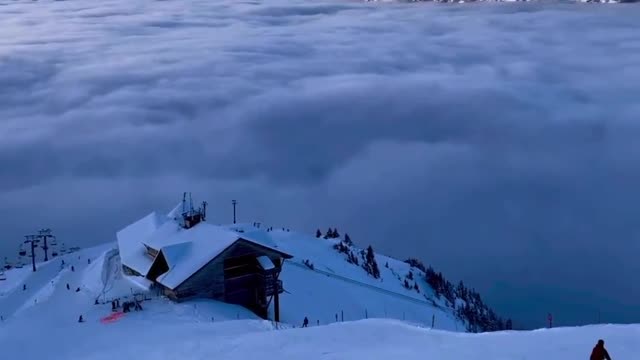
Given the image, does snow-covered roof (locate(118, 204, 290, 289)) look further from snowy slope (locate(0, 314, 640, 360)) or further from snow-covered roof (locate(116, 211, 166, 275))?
snowy slope (locate(0, 314, 640, 360))

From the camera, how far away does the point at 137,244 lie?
34.4 meters

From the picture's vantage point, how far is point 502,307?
56594mm

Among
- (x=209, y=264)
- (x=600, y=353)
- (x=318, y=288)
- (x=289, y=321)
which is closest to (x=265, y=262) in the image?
(x=209, y=264)

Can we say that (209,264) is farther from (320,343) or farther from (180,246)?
(320,343)

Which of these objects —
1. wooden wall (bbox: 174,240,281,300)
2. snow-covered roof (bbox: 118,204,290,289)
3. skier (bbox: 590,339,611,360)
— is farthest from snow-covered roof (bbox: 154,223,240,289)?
skier (bbox: 590,339,611,360)

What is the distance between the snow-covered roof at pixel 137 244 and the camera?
3291 centimetres

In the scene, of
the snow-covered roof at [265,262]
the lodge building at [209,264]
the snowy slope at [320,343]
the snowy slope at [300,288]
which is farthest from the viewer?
the snowy slope at [300,288]

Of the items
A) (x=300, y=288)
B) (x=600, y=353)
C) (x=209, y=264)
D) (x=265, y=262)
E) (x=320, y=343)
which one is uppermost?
(x=265, y=262)

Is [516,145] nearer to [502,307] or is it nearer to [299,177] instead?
[299,177]

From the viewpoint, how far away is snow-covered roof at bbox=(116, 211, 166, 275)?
32906 mm

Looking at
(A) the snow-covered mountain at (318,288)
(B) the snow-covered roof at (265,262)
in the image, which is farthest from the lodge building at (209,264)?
(A) the snow-covered mountain at (318,288)

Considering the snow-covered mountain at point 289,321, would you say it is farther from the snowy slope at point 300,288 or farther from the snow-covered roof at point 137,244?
the snow-covered roof at point 137,244

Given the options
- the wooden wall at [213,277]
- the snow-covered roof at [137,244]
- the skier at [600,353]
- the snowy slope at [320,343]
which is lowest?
the skier at [600,353]

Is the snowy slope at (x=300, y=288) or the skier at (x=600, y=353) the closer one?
the skier at (x=600, y=353)
